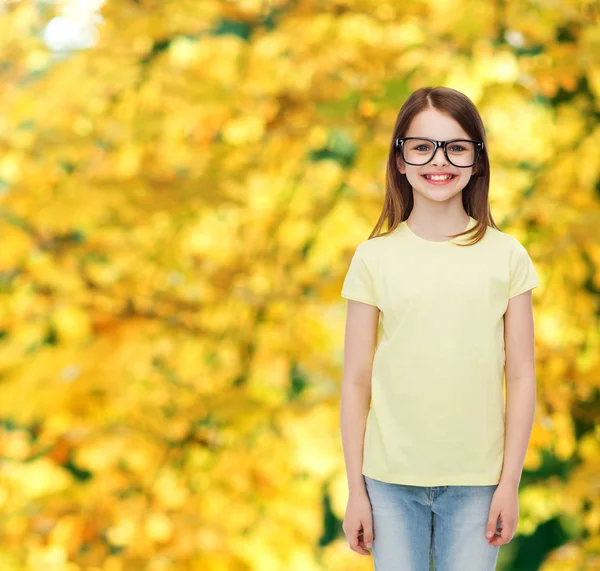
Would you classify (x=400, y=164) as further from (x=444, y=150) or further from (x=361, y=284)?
(x=361, y=284)

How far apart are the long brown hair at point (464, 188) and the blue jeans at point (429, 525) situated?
0.41m

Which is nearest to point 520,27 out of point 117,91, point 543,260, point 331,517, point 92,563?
point 543,260

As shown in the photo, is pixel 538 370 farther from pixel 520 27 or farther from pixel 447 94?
pixel 447 94

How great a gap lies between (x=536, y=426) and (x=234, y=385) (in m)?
1.18

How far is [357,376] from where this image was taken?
4.48 ft

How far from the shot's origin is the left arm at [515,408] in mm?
1278

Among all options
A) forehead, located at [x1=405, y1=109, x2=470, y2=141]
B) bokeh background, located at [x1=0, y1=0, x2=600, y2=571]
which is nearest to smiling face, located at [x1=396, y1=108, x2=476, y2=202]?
forehead, located at [x1=405, y1=109, x2=470, y2=141]

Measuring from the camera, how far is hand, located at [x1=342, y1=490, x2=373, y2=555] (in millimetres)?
1326

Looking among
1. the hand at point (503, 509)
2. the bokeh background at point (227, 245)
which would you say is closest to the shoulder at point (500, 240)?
the hand at point (503, 509)

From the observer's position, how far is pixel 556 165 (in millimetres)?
3012

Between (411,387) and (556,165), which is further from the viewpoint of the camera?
(556,165)

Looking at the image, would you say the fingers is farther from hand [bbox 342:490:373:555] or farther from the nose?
the nose

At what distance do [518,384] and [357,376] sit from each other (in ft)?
0.86

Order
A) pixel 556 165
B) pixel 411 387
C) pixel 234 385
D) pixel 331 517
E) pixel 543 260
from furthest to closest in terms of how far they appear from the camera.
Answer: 1. pixel 331 517
2. pixel 234 385
3. pixel 556 165
4. pixel 543 260
5. pixel 411 387
